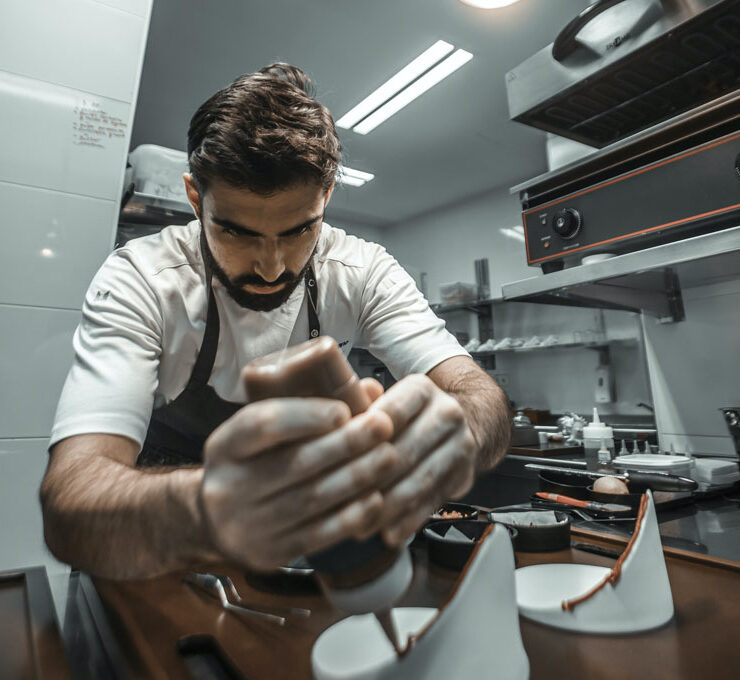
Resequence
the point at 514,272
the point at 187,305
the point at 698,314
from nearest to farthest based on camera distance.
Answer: the point at 187,305 → the point at 698,314 → the point at 514,272

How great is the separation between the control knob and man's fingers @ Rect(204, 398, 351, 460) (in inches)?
49.0

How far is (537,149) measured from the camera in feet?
10.3

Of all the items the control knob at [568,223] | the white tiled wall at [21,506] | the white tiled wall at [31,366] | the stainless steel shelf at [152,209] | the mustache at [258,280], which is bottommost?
the white tiled wall at [21,506]

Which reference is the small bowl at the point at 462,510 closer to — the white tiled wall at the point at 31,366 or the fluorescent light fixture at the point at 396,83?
the white tiled wall at the point at 31,366

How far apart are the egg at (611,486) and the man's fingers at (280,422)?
850 mm

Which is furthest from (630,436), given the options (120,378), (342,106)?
(120,378)

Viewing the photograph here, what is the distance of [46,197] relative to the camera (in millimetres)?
1485

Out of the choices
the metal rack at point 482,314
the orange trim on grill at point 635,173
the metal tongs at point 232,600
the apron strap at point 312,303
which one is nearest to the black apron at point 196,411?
the apron strap at point 312,303

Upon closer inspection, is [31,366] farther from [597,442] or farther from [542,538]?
[597,442]

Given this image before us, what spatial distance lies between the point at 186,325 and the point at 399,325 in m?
0.44

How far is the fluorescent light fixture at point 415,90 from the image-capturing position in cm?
233

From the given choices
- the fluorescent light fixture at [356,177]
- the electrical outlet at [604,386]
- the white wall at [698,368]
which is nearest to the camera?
the white wall at [698,368]

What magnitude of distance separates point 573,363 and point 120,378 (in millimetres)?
3104

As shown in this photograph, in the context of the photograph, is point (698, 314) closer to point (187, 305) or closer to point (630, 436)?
point (630, 436)
